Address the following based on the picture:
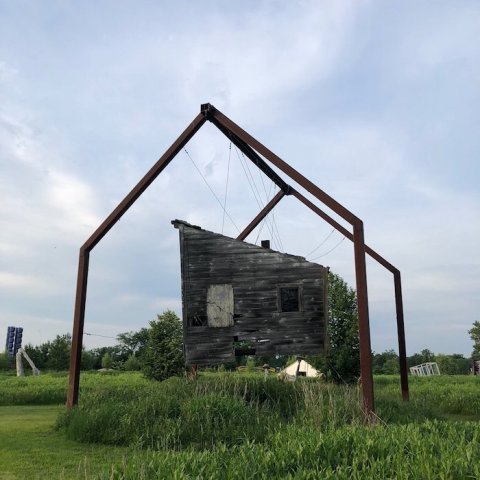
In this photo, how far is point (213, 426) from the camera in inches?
458

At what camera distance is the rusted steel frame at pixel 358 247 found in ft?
42.5

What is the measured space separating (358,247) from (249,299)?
142 inches

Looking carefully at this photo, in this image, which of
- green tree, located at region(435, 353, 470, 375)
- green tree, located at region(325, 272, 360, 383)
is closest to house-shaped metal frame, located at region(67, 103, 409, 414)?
green tree, located at region(325, 272, 360, 383)

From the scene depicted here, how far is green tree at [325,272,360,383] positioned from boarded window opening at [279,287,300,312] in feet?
38.9

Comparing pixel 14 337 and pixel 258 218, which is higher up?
pixel 258 218

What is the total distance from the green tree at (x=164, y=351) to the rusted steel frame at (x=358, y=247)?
61.6 feet

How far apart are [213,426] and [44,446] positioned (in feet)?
11.8

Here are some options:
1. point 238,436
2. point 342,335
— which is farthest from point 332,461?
point 342,335

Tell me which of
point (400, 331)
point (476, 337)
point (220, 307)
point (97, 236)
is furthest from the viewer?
point (476, 337)

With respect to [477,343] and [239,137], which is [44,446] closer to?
[239,137]

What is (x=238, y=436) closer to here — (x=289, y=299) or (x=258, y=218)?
(x=289, y=299)

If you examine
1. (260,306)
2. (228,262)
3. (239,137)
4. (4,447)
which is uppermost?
(239,137)

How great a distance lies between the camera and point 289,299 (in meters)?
15.5

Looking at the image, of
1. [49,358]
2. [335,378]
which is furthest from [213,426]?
[49,358]
